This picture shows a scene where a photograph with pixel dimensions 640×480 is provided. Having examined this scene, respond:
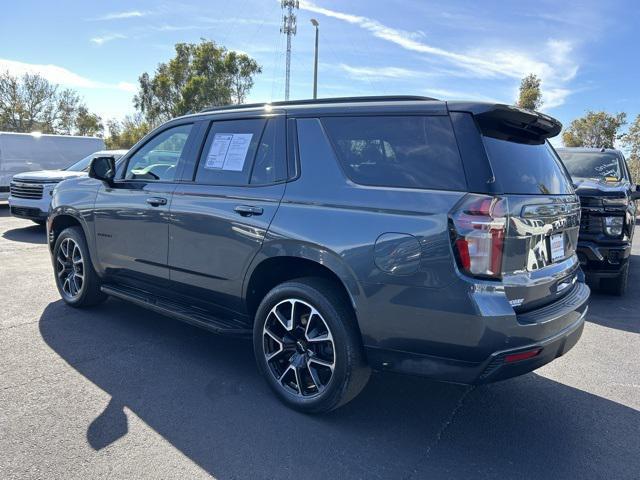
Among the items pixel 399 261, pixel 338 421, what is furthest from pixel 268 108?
pixel 338 421

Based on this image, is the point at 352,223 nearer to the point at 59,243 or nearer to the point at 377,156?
the point at 377,156

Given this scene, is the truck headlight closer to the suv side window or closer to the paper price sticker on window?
the paper price sticker on window

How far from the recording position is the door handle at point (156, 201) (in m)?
3.92

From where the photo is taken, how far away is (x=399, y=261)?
2.58 metres

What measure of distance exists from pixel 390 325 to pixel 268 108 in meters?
1.84

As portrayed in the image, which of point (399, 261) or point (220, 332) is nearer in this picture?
point (399, 261)

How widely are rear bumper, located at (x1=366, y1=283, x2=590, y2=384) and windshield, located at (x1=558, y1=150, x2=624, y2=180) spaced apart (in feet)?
16.7

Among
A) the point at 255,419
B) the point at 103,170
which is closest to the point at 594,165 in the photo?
the point at 255,419

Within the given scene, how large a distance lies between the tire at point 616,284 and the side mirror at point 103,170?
595cm

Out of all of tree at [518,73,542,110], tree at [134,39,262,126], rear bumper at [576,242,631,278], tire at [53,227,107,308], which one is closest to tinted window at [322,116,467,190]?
tire at [53,227,107,308]

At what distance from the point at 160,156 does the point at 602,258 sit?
503 cm

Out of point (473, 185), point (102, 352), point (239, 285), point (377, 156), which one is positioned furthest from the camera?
point (102, 352)

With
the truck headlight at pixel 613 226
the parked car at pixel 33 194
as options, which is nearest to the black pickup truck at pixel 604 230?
the truck headlight at pixel 613 226

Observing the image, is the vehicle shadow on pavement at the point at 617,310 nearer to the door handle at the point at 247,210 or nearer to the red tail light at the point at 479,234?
the red tail light at the point at 479,234
